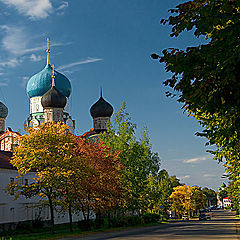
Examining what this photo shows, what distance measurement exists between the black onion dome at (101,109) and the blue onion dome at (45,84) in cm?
514

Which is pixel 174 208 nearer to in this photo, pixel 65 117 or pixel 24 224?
pixel 65 117

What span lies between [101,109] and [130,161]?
32.0 metres

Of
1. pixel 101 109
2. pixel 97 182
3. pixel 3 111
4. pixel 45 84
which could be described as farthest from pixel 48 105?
pixel 97 182

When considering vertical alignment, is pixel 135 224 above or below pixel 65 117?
below

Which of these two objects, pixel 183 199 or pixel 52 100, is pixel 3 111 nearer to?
pixel 52 100

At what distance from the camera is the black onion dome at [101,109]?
70.5 m

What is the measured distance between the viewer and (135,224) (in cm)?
4134

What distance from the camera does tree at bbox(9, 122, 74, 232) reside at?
30781mm

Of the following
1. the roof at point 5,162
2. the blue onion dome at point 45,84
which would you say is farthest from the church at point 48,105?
the roof at point 5,162

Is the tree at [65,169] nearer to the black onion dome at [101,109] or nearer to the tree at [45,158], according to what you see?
the tree at [45,158]

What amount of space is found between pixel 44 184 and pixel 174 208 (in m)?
48.7

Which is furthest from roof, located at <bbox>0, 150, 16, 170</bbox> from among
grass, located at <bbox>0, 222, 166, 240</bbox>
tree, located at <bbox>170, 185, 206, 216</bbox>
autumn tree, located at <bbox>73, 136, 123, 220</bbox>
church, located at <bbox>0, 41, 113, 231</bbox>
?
tree, located at <bbox>170, 185, 206, 216</bbox>

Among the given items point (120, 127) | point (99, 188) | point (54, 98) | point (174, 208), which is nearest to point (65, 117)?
point (54, 98)

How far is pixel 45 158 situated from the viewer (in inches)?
1220
